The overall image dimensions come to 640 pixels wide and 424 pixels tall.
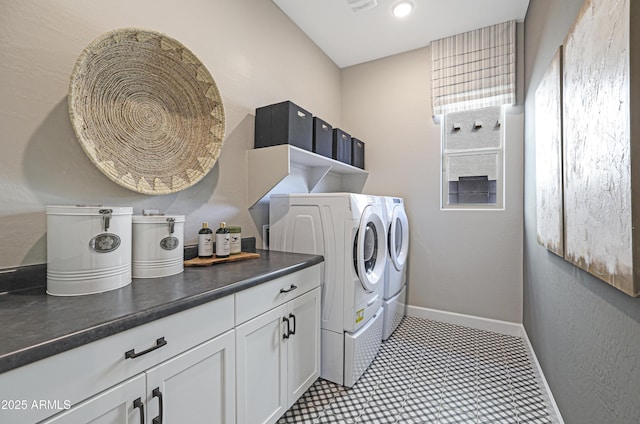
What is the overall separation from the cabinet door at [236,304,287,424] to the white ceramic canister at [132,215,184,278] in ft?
1.46

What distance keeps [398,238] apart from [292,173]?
1156 millimetres

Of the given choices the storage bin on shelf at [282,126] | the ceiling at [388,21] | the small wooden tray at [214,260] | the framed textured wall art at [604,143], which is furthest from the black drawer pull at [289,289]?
the ceiling at [388,21]

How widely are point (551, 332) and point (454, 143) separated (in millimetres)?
1814

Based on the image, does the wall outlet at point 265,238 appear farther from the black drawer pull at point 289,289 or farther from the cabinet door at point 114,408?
the cabinet door at point 114,408

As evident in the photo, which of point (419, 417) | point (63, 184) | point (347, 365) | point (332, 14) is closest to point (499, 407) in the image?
point (419, 417)

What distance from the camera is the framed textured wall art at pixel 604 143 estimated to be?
29.1 inches

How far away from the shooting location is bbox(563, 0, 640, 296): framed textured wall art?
0.74 m

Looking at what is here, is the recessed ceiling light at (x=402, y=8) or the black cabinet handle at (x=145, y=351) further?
the recessed ceiling light at (x=402, y=8)

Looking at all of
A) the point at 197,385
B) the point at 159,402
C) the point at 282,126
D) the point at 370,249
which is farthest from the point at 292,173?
the point at 159,402

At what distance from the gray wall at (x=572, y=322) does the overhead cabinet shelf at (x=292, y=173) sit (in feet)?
5.08

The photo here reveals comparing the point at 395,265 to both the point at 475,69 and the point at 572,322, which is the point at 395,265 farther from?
the point at 475,69

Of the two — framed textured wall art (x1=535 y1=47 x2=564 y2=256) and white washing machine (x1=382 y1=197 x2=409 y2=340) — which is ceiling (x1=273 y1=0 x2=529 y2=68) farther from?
white washing machine (x1=382 y1=197 x2=409 y2=340)

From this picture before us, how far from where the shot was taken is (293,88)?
8.36ft

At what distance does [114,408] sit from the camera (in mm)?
778
